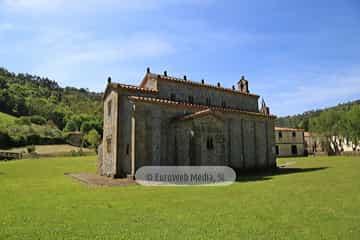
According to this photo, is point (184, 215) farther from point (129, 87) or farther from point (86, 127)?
Result: point (86, 127)

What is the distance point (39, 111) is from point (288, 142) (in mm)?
113257

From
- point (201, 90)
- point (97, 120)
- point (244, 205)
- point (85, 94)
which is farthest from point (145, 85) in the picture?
point (85, 94)

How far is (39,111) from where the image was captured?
125250mm

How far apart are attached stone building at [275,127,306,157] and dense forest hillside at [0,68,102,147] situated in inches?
2295

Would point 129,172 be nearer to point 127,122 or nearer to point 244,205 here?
point 127,122

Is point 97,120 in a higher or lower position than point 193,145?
higher

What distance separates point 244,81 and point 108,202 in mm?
28522

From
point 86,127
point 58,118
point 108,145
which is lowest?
point 108,145

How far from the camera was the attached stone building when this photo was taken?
67.6 meters

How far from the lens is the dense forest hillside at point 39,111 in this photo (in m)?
83.7

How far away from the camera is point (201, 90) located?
29.1m

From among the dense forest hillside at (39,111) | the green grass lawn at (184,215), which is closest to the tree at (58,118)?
the dense forest hillside at (39,111)

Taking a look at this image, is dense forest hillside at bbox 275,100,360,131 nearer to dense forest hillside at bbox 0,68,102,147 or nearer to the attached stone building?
the attached stone building

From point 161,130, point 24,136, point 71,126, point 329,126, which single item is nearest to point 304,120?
point 329,126
